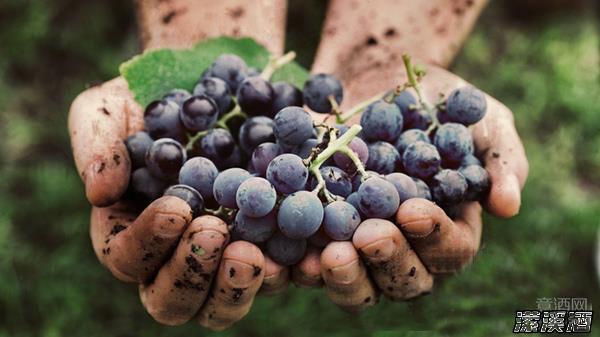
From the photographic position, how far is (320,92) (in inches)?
57.5

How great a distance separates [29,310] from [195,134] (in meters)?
1.02

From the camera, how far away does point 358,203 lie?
1181 millimetres

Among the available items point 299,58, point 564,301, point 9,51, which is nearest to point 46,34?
point 9,51

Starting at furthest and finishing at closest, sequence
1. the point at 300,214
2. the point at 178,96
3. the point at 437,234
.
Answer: the point at 178,96 < the point at 437,234 < the point at 300,214

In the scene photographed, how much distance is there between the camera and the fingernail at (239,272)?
3.75 ft

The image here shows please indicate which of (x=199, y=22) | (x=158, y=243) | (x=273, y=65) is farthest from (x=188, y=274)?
(x=199, y=22)

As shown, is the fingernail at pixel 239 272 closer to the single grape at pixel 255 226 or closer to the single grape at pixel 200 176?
the single grape at pixel 255 226

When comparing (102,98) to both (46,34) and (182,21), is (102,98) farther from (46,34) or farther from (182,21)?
(46,34)

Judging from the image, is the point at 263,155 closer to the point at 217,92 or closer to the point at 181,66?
the point at 217,92

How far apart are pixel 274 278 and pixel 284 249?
0.22ft

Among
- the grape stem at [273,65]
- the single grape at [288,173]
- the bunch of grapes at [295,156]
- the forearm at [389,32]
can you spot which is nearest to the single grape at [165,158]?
the bunch of grapes at [295,156]

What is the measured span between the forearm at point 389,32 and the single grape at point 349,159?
2.16 feet

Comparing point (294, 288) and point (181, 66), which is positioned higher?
point (181, 66)

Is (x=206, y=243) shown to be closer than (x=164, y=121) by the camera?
Yes
